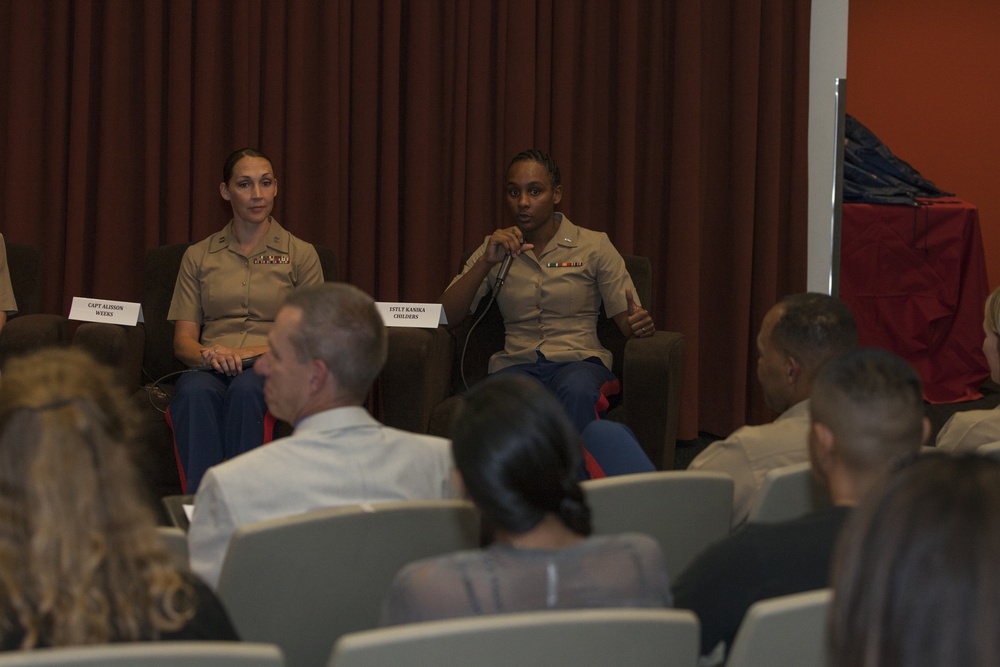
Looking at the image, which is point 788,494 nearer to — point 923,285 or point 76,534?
point 76,534

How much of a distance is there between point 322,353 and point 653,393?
5.66 feet

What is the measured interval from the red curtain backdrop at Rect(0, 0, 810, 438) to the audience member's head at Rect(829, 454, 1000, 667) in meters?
4.11

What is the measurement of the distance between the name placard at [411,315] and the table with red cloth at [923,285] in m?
2.64

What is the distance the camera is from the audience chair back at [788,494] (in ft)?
6.48

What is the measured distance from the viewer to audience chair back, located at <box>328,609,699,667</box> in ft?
3.61

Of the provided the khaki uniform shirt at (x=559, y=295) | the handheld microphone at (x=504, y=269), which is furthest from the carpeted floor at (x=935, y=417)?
the handheld microphone at (x=504, y=269)

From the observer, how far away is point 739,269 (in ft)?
16.7

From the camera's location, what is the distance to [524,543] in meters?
1.45

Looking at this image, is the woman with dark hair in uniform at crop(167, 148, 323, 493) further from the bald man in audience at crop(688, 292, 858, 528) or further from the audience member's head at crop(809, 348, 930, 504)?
the audience member's head at crop(809, 348, 930, 504)

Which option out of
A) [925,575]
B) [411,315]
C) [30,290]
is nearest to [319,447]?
[925,575]

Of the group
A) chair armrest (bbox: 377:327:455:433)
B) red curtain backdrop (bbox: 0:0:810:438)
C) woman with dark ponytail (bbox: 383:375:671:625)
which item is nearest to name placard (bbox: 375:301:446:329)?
chair armrest (bbox: 377:327:455:433)

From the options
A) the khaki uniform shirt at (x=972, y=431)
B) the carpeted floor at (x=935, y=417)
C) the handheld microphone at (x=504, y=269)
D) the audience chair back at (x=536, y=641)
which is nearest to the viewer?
the audience chair back at (x=536, y=641)

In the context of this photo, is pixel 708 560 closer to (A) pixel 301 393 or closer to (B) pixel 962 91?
(A) pixel 301 393

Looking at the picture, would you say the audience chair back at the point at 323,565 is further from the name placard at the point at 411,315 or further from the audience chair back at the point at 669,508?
the name placard at the point at 411,315
